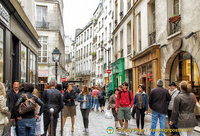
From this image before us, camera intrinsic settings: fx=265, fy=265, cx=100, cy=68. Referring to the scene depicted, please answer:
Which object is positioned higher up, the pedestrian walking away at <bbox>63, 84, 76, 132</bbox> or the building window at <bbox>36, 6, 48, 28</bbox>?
the building window at <bbox>36, 6, 48, 28</bbox>

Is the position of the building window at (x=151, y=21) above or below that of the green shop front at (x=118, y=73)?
above

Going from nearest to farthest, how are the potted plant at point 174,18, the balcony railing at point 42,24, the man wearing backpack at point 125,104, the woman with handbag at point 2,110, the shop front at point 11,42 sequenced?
the woman with handbag at point 2,110 → the shop front at point 11,42 → the man wearing backpack at point 125,104 → the potted plant at point 174,18 → the balcony railing at point 42,24

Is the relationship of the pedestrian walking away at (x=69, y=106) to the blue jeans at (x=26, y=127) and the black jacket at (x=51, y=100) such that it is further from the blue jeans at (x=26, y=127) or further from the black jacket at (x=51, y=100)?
the blue jeans at (x=26, y=127)

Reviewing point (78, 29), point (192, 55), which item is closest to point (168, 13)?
point (192, 55)

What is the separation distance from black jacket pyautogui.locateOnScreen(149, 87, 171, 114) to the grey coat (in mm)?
1712

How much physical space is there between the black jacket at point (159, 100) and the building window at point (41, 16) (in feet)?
81.6

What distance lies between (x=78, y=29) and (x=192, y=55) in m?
58.3

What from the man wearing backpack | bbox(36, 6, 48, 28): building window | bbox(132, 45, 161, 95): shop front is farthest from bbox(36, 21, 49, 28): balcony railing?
the man wearing backpack

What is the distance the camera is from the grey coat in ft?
18.7

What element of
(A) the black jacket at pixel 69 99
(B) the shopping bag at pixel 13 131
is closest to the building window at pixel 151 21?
(A) the black jacket at pixel 69 99

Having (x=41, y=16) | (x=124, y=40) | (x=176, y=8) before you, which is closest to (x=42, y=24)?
(x=41, y=16)

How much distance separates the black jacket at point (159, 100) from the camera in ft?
24.8

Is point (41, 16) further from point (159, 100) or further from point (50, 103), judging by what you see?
point (159, 100)

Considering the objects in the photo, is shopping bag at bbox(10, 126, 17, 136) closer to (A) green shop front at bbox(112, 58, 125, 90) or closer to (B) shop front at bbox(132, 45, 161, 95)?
(B) shop front at bbox(132, 45, 161, 95)
